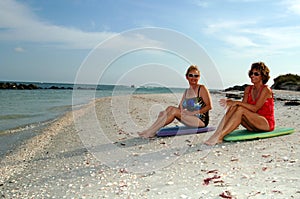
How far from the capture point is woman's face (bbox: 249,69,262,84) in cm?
718

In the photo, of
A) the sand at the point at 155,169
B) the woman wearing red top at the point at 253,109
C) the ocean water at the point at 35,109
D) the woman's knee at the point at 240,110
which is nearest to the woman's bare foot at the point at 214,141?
the woman wearing red top at the point at 253,109

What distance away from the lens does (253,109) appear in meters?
7.18

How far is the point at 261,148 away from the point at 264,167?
1345mm

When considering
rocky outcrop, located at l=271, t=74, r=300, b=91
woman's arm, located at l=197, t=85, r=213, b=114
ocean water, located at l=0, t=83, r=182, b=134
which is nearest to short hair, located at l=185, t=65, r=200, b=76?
woman's arm, located at l=197, t=85, r=213, b=114

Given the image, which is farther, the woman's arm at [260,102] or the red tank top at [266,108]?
the red tank top at [266,108]

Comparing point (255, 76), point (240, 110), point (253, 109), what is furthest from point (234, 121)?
point (255, 76)

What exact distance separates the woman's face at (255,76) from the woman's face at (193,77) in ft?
4.73

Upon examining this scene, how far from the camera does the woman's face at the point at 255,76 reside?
7184 mm

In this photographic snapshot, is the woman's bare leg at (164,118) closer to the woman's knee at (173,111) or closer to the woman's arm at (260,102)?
the woman's knee at (173,111)

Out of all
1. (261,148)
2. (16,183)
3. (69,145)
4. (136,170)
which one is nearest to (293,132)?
(261,148)

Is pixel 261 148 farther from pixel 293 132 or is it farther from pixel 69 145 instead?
pixel 69 145

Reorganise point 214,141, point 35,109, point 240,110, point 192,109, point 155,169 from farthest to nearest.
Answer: point 35,109, point 192,109, point 240,110, point 214,141, point 155,169

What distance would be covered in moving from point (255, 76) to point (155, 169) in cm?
335

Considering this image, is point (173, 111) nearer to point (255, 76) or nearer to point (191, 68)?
point (191, 68)
